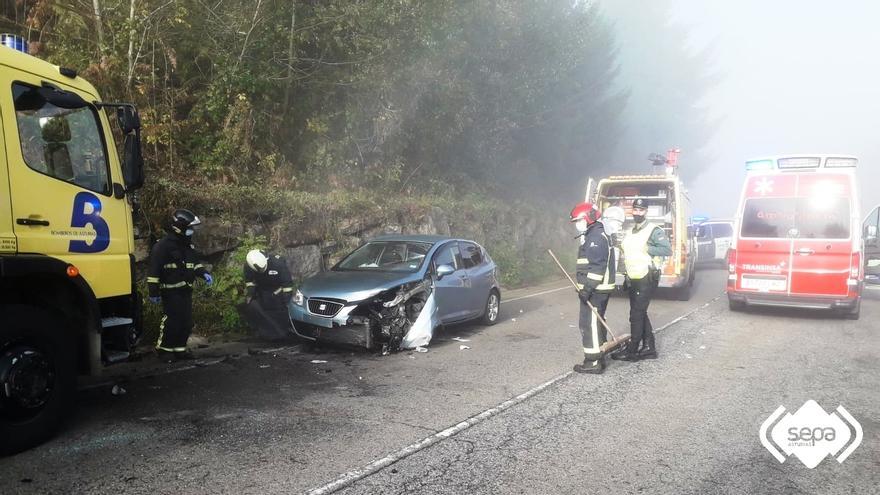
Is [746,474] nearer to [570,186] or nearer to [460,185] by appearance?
[460,185]

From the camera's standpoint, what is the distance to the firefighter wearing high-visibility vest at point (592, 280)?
6.77 metres

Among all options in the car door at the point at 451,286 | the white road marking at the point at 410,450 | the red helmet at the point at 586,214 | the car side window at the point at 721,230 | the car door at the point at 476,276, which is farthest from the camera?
the car side window at the point at 721,230

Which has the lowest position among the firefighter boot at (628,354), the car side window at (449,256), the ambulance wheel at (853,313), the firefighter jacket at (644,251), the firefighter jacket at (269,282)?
the ambulance wheel at (853,313)

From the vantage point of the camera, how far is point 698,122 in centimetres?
5038

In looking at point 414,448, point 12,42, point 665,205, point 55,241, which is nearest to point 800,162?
point 665,205

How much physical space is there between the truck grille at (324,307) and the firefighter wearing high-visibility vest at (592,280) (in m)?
2.96

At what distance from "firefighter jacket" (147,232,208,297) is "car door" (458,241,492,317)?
13.4ft

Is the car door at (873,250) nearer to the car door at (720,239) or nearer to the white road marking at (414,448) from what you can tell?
the car door at (720,239)

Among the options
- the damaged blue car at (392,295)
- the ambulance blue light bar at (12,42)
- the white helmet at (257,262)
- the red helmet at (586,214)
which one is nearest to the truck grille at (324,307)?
the damaged blue car at (392,295)

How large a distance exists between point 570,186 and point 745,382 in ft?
80.1

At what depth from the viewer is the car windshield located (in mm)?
8413

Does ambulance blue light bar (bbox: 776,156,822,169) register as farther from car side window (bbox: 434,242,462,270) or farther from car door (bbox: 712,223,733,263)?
car door (bbox: 712,223,733,263)

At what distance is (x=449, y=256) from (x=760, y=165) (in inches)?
264

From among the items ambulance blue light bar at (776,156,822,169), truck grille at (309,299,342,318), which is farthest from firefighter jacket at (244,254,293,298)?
ambulance blue light bar at (776,156,822,169)
